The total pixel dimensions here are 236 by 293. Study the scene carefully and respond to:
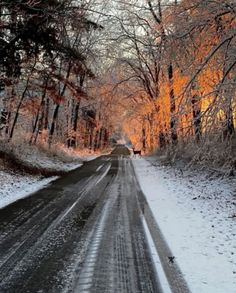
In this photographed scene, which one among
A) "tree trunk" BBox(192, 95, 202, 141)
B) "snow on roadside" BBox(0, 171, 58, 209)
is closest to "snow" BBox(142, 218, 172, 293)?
"tree trunk" BBox(192, 95, 202, 141)

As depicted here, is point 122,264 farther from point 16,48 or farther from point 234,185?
point 16,48

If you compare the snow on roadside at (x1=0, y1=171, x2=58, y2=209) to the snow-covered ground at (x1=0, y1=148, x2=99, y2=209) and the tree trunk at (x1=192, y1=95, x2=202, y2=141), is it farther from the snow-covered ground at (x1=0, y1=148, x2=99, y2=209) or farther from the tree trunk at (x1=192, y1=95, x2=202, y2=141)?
the tree trunk at (x1=192, y1=95, x2=202, y2=141)

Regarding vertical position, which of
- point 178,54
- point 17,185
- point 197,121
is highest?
point 178,54

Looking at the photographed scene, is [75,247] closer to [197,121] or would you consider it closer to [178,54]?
[197,121]

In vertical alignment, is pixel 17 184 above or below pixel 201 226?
above

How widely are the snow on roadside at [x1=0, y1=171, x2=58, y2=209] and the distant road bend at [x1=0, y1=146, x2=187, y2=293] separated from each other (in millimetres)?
619

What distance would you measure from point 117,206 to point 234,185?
5.31 metres

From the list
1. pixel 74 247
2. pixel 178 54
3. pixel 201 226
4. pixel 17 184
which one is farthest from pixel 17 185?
pixel 74 247

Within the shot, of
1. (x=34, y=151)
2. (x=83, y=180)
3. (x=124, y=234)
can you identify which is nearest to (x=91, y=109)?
(x=34, y=151)

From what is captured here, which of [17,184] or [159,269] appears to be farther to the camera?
[17,184]

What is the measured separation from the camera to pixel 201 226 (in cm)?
895

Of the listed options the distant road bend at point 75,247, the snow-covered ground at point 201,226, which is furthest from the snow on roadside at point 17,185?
the snow-covered ground at point 201,226

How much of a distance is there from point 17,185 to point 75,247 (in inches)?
327

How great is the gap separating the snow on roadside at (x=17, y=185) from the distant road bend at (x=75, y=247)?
62 cm
